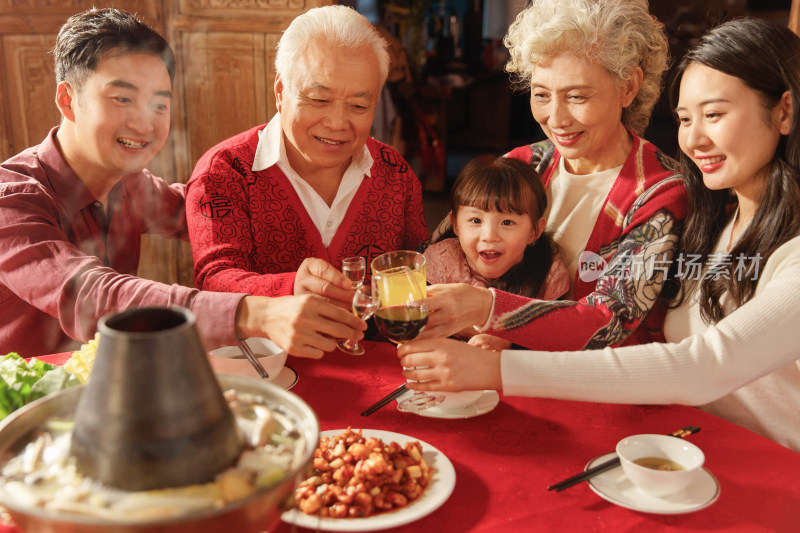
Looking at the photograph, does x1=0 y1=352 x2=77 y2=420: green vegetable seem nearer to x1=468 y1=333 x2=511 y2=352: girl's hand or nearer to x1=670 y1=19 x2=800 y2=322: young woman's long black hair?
x1=468 y1=333 x2=511 y2=352: girl's hand

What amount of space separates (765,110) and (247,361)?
1.27m

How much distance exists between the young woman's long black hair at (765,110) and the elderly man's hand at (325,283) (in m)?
0.86

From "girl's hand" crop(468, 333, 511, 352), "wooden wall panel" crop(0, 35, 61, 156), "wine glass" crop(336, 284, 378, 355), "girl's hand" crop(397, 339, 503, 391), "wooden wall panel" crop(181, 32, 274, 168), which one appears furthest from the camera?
"wooden wall panel" crop(181, 32, 274, 168)

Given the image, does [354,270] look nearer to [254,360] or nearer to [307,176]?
[254,360]

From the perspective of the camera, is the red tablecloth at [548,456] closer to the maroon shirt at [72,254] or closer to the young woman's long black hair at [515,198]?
the maroon shirt at [72,254]

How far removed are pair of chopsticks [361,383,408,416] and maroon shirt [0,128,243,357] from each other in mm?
329

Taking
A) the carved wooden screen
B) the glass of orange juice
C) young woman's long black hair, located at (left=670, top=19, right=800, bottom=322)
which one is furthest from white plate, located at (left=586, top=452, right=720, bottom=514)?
the carved wooden screen

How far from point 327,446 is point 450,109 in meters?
5.55

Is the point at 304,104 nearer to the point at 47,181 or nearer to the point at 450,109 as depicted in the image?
the point at 47,181

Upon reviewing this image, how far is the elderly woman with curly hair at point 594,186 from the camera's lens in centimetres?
171

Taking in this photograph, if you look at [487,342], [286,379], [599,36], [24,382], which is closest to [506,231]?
[487,342]

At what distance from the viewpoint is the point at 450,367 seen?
4.40 feet

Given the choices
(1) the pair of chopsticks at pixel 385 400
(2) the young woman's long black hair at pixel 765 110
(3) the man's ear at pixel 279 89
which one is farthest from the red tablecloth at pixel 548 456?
(3) the man's ear at pixel 279 89

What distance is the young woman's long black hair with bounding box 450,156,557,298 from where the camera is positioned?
2035mm
